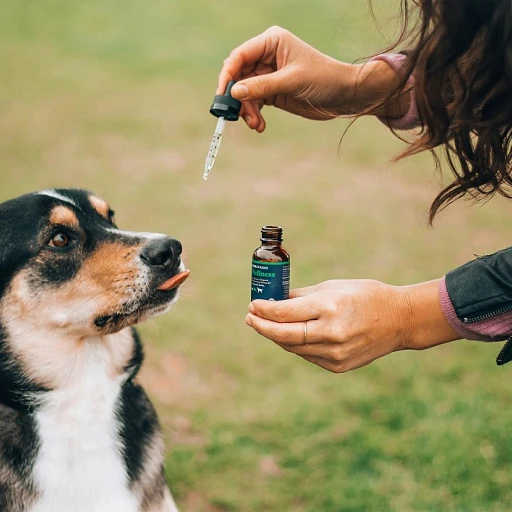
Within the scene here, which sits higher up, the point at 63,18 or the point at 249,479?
the point at 63,18

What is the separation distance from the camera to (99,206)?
2895 millimetres

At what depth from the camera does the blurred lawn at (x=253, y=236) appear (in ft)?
11.0

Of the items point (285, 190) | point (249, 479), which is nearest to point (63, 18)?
point (285, 190)

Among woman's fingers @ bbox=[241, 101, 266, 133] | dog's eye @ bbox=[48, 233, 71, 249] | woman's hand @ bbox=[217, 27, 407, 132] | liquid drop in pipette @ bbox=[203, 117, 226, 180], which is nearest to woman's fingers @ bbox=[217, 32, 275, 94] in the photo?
woman's hand @ bbox=[217, 27, 407, 132]

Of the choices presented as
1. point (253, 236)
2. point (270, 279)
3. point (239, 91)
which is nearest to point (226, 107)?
point (239, 91)

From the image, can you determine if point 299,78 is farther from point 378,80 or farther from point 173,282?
point 173,282

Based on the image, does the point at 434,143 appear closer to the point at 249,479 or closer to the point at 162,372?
the point at 249,479

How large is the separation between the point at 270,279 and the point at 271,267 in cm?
4

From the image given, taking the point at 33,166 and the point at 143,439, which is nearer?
the point at 143,439

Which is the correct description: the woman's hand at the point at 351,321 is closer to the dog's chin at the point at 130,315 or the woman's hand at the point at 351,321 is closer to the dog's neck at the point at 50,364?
the dog's chin at the point at 130,315

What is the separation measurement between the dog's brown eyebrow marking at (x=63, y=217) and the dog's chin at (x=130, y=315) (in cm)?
38

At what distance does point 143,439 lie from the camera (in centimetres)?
265

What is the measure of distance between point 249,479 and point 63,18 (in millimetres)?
12318

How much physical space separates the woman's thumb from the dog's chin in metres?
0.76
